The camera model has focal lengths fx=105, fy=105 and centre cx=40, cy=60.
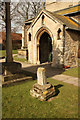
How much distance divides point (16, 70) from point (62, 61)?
5.47 m

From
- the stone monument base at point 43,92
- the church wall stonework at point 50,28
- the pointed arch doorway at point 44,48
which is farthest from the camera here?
the pointed arch doorway at point 44,48

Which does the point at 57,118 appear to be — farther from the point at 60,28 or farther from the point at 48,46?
the point at 48,46

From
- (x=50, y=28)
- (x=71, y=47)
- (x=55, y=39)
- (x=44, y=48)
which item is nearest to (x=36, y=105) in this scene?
(x=55, y=39)

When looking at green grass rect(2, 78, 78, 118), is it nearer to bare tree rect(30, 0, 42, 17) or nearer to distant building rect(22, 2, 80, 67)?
distant building rect(22, 2, 80, 67)

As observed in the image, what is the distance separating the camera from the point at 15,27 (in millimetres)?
30078

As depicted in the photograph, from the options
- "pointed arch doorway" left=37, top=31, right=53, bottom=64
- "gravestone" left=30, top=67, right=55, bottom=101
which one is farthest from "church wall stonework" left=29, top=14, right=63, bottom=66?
"gravestone" left=30, top=67, right=55, bottom=101

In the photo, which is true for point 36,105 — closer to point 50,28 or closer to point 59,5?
point 50,28

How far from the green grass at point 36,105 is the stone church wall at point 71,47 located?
620 centimetres

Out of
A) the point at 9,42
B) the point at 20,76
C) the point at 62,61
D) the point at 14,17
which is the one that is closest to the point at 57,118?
the point at 20,76

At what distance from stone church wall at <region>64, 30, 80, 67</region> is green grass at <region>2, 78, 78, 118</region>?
6205 mm

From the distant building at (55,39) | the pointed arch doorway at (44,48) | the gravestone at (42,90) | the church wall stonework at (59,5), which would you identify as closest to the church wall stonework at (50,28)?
the distant building at (55,39)

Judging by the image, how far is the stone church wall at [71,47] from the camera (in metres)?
11.4

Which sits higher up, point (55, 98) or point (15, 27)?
point (15, 27)

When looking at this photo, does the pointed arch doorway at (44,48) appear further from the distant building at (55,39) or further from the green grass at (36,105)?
the green grass at (36,105)
